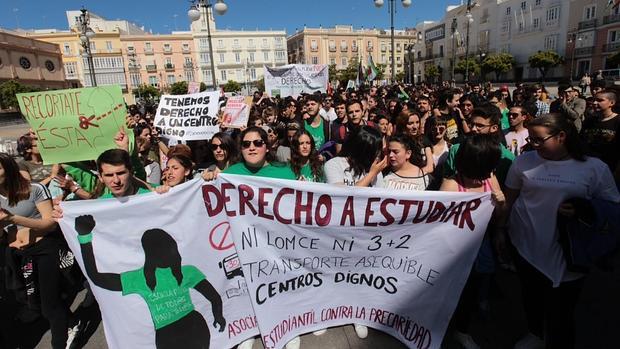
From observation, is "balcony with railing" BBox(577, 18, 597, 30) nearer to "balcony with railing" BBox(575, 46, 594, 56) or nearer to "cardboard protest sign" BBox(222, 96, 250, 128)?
"balcony with railing" BBox(575, 46, 594, 56)

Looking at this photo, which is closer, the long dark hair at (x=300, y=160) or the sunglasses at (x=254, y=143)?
the sunglasses at (x=254, y=143)

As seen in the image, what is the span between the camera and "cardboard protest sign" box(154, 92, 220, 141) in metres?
4.93

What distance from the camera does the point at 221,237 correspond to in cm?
247

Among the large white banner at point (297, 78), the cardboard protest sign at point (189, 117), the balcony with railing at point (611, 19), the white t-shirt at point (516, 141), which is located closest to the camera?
the white t-shirt at point (516, 141)

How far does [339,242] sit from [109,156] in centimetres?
166

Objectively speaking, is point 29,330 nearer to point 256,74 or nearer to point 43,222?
point 43,222

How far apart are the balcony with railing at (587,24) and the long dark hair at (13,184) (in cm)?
5456

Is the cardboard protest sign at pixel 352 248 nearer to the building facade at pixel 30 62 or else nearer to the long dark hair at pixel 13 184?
the long dark hair at pixel 13 184

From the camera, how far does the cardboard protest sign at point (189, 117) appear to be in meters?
4.93

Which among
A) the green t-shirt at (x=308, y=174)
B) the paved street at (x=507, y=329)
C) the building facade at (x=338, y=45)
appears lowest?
the paved street at (x=507, y=329)

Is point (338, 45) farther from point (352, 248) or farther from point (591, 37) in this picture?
point (352, 248)

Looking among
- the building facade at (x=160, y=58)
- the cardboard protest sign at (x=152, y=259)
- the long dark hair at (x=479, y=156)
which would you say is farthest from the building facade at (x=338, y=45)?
the cardboard protest sign at (x=152, y=259)

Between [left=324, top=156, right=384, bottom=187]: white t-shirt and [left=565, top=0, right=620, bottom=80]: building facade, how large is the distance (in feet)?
158

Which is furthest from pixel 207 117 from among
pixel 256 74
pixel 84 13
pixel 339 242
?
pixel 256 74
